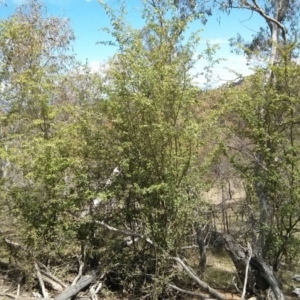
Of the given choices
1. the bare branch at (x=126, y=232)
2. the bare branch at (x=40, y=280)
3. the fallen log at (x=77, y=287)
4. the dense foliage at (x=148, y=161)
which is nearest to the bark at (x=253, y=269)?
the dense foliage at (x=148, y=161)

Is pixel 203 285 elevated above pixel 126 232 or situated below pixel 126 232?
below

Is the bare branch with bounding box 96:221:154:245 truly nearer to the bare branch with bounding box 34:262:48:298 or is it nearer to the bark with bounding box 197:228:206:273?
the bark with bounding box 197:228:206:273

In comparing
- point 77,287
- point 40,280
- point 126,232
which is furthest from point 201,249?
point 40,280

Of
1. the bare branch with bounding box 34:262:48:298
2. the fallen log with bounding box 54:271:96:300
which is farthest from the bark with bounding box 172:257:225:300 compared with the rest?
the bare branch with bounding box 34:262:48:298

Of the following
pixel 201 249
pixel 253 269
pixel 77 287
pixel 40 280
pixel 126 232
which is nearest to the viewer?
pixel 253 269

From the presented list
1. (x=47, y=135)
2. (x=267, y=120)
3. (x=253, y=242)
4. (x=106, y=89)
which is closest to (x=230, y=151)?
(x=267, y=120)

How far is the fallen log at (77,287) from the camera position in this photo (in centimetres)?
701

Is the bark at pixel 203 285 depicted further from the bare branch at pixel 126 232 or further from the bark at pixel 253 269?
the bark at pixel 253 269

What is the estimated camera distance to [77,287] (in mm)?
7238

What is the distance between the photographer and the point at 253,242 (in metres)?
7.86

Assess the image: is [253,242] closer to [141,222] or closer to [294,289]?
[294,289]

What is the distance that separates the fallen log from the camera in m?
7.01

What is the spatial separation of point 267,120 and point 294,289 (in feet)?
10.4

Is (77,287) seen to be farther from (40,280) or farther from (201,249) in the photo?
(201,249)
